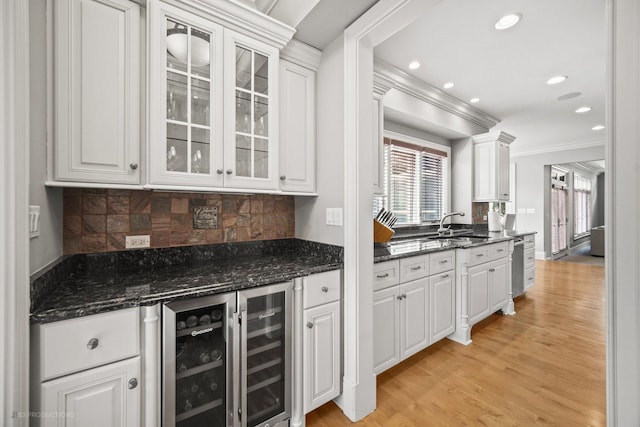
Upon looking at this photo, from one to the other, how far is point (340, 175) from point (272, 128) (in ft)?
1.73

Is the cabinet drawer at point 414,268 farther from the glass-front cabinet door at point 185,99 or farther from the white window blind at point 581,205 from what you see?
the white window blind at point 581,205

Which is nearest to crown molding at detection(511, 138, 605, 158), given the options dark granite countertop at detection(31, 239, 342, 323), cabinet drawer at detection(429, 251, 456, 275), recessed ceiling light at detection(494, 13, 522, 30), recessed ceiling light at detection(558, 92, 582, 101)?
recessed ceiling light at detection(558, 92, 582, 101)

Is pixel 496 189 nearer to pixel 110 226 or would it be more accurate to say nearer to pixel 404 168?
pixel 404 168

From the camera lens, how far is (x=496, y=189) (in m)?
3.96

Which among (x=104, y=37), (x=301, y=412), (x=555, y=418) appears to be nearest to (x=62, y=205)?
(x=104, y=37)

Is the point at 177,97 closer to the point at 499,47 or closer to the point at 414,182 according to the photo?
the point at 499,47

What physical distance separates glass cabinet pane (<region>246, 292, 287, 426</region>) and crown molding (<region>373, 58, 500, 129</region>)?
1909 millimetres

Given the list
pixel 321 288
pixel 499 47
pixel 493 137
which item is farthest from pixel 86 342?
pixel 493 137

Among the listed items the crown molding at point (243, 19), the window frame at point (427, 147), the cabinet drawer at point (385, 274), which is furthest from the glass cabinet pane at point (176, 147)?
the window frame at point (427, 147)

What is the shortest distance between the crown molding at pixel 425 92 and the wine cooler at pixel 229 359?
76.9 inches

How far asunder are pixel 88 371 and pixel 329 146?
5.41 ft

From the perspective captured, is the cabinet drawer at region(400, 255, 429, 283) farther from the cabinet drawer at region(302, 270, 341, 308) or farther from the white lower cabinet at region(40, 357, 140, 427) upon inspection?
the white lower cabinet at region(40, 357, 140, 427)

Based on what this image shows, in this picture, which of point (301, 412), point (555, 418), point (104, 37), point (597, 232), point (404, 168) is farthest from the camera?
point (597, 232)

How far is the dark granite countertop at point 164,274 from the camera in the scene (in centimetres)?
104
